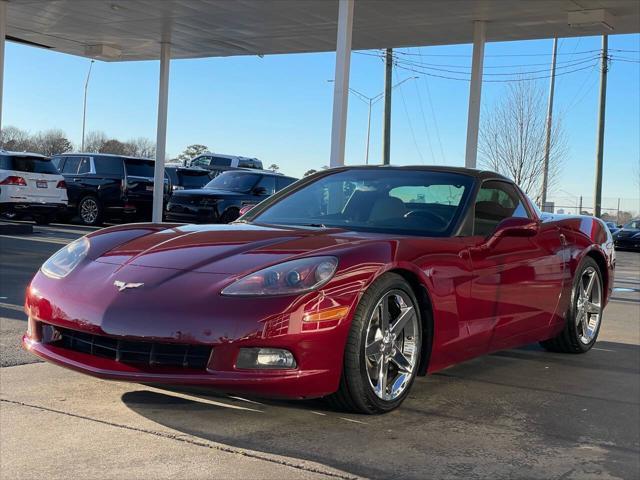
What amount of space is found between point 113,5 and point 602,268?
11.7 metres

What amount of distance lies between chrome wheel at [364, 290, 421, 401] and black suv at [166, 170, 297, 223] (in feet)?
39.0

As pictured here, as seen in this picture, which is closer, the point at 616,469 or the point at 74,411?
the point at 616,469

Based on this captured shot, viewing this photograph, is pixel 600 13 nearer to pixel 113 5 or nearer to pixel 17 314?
pixel 113 5

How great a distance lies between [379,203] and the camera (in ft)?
15.3

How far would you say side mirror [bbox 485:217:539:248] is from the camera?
4.52 m

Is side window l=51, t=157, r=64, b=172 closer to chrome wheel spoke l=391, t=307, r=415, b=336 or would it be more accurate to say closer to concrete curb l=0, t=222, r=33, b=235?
concrete curb l=0, t=222, r=33, b=235

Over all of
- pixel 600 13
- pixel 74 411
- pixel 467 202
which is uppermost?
pixel 600 13

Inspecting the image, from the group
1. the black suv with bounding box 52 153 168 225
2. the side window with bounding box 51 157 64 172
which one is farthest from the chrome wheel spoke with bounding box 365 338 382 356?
the side window with bounding box 51 157 64 172

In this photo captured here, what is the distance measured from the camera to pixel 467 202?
460 centimetres

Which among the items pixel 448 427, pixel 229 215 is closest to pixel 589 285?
pixel 448 427

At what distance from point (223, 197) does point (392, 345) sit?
12.8 meters

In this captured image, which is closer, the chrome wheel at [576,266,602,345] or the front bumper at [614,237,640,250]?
the chrome wheel at [576,266,602,345]

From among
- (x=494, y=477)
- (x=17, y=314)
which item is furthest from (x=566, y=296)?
(x=17, y=314)

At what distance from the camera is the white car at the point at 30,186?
51.9ft
